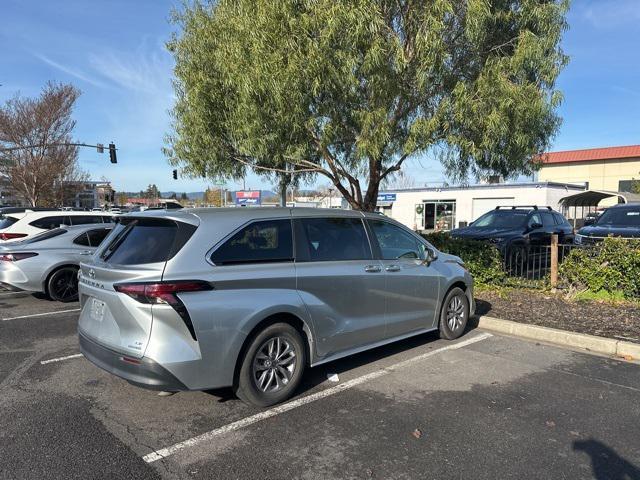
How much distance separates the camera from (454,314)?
6.54 meters

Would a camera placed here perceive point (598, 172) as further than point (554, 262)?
Yes

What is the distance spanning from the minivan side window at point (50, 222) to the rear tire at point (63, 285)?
218 cm

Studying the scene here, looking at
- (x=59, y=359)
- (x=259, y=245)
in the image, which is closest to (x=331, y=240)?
(x=259, y=245)

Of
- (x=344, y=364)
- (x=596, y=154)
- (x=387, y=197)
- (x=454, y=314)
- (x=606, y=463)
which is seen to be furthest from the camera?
(x=596, y=154)

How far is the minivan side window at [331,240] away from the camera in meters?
4.71

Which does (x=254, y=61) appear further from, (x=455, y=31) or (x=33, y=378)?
(x=33, y=378)

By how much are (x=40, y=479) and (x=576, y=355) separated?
223 inches

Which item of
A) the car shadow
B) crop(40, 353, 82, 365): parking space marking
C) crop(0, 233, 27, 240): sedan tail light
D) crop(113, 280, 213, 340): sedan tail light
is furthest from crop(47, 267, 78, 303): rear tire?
crop(113, 280, 213, 340): sedan tail light

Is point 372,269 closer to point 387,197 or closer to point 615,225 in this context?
point 615,225

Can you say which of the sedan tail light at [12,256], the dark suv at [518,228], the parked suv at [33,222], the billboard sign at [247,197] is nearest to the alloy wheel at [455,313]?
the dark suv at [518,228]

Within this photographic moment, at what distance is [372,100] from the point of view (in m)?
8.00

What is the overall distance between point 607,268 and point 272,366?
21.3 feet

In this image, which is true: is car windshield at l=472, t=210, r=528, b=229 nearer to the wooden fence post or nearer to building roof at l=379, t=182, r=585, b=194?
the wooden fence post

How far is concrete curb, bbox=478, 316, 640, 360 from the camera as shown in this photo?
5871 millimetres
